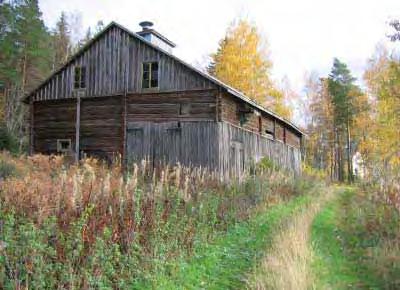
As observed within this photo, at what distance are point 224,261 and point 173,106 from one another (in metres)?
11.9

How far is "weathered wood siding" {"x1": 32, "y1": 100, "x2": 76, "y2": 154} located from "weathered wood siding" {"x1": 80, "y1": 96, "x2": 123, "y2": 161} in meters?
0.74

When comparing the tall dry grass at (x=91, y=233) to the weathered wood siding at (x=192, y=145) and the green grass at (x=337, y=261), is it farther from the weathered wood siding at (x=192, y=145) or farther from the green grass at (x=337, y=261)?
the weathered wood siding at (x=192, y=145)

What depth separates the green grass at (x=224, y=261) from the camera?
18.7 ft

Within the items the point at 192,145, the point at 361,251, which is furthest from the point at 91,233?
the point at 192,145

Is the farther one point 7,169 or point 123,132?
point 123,132

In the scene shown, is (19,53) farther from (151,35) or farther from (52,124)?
(151,35)

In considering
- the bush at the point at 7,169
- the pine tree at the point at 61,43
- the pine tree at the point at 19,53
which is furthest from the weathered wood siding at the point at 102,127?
the pine tree at the point at 61,43

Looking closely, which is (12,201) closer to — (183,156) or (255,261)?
(255,261)

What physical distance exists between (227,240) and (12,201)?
4519mm

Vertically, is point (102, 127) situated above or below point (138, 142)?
above

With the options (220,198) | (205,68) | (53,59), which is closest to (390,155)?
(205,68)

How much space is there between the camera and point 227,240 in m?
8.33

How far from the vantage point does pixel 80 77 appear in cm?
2052

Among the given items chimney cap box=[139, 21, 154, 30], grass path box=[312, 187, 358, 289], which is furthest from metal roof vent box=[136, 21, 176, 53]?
grass path box=[312, 187, 358, 289]
